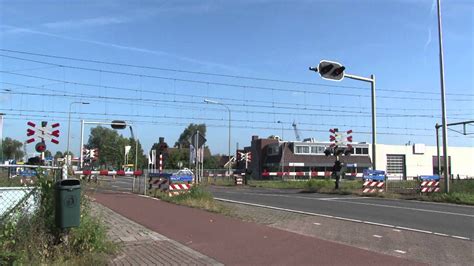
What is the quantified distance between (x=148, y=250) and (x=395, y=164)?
89734 mm

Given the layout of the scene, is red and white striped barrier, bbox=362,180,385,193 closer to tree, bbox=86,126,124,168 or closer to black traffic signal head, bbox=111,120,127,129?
black traffic signal head, bbox=111,120,127,129

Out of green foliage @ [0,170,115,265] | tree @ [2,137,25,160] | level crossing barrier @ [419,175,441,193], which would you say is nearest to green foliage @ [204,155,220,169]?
tree @ [2,137,25,160]

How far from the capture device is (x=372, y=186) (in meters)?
27.0

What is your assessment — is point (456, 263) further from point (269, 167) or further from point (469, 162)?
point (469, 162)

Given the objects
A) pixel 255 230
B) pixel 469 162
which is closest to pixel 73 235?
pixel 255 230

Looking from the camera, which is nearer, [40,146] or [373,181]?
[40,146]

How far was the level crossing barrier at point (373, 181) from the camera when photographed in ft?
88.4

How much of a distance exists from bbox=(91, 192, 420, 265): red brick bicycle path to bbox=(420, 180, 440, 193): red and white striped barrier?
15.7 m

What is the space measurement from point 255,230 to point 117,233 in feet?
9.73

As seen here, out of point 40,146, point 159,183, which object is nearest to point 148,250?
point 40,146

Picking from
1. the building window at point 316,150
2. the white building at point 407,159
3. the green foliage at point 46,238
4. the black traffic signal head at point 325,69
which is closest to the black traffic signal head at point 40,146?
the black traffic signal head at point 325,69

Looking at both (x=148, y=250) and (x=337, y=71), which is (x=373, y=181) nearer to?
(x=337, y=71)

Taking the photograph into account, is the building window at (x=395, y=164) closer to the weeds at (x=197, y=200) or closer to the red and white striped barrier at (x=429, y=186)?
the red and white striped barrier at (x=429, y=186)

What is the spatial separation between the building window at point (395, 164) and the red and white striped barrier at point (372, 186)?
219 ft
